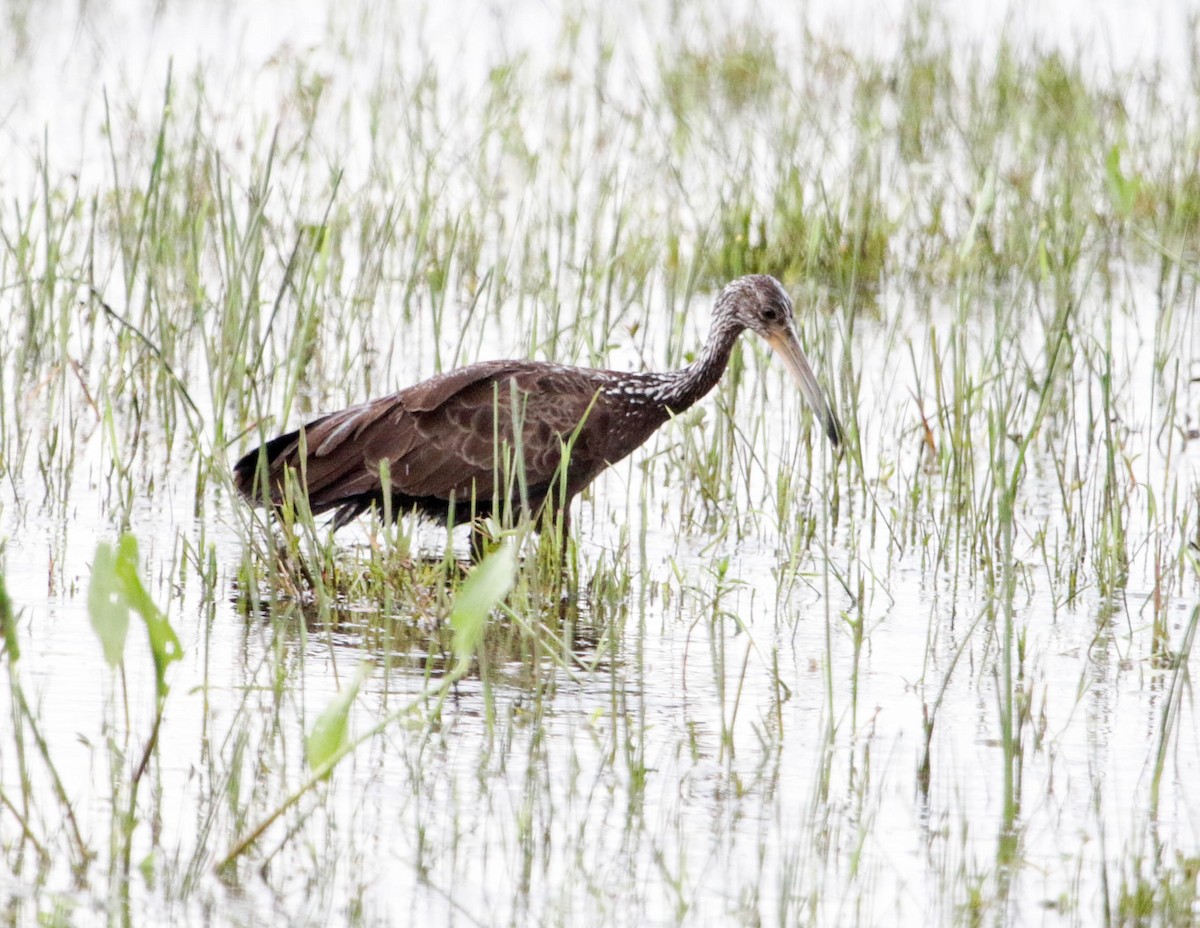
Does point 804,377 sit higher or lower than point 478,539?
higher

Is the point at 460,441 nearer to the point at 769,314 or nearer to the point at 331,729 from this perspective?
the point at 769,314

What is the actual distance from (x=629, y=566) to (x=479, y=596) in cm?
259

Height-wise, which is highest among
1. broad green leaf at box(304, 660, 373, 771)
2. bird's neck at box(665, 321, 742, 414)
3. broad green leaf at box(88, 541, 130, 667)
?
bird's neck at box(665, 321, 742, 414)

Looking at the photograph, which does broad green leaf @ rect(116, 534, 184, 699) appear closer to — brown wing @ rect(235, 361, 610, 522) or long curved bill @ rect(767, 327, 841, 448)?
brown wing @ rect(235, 361, 610, 522)

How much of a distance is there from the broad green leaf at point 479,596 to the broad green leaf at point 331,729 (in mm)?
182

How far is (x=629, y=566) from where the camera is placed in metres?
5.99

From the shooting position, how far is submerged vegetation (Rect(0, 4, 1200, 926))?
3.68 meters

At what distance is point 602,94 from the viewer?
10.4 meters

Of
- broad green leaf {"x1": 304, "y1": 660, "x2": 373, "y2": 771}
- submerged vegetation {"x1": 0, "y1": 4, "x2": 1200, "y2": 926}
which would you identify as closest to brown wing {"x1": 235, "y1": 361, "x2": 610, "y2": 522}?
submerged vegetation {"x1": 0, "y1": 4, "x2": 1200, "y2": 926}

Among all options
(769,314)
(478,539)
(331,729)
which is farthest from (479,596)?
(769,314)

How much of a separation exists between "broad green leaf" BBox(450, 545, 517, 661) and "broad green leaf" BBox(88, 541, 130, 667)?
59cm

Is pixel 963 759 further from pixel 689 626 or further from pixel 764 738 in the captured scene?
pixel 689 626

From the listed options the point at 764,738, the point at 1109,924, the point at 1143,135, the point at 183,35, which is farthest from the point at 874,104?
the point at 1109,924

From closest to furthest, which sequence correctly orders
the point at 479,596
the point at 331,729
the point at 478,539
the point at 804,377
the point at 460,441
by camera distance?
the point at 331,729 < the point at 479,596 < the point at 460,441 < the point at 478,539 < the point at 804,377
